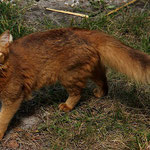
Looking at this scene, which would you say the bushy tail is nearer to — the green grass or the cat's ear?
the cat's ear

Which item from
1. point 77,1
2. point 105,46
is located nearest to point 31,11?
point 77,1

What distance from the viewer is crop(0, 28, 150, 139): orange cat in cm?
349

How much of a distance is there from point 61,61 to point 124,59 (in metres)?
0.74

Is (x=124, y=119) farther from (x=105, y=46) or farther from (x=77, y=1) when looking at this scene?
(x=77, y=1)

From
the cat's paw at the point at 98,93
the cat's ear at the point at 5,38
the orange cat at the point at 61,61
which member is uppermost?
the cat's ear at the point at 5,38

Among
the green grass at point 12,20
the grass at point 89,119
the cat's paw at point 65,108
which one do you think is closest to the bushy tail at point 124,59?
the grass at point 89,119

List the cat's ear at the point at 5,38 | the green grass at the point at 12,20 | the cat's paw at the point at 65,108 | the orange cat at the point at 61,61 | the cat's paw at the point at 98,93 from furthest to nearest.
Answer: the green grass at the point at 12,20 < the cat's paw at the point at 98,93 < the cat's paw at the point at 65,108 < the orange cat at the point at 61,61 < the cat's ear at the point at 5,38

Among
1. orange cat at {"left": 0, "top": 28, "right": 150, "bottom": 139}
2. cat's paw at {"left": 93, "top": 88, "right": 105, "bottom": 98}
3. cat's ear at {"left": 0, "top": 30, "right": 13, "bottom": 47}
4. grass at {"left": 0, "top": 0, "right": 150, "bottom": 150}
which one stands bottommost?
grass at {"left": 0, "top": 0, "right": 150, "bottom": 150}

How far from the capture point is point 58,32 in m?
3.68

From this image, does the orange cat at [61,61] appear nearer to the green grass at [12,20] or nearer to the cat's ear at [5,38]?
the cat's ear at [5,38]

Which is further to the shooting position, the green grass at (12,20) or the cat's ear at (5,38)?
the green grass at (12,20)

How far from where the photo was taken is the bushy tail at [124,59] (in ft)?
11.5

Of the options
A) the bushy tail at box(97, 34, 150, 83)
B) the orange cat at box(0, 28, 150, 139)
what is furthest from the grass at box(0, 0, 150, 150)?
the bushy tail at box(97, 34, 150, 83)

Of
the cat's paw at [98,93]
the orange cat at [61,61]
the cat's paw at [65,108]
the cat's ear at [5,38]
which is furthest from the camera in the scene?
the cat's paw at [98,93]
